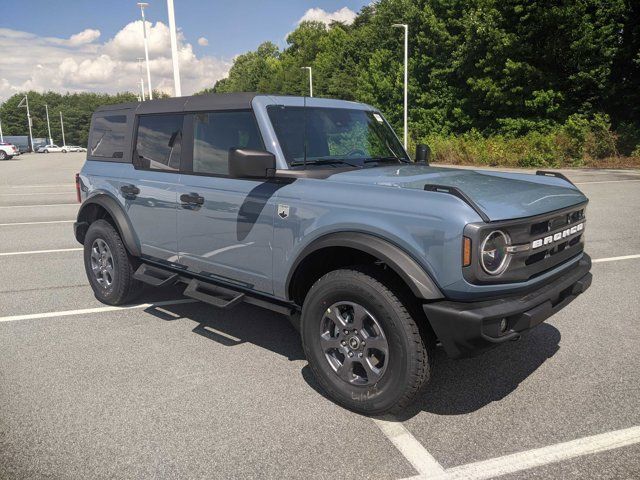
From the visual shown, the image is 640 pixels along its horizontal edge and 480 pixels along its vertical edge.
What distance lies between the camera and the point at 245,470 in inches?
106

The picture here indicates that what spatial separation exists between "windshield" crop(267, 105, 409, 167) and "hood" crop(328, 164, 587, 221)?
0.27 metres

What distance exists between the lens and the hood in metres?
2.99

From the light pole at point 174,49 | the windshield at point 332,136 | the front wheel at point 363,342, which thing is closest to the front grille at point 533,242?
the front wheel at point 363,342

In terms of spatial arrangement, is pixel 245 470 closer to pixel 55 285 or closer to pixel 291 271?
pixel 291 271

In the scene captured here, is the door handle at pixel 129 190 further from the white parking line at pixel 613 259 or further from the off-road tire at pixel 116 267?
the white parking line at pixel 613 259

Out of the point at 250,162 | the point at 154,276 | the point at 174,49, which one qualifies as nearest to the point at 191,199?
the point at 154,276

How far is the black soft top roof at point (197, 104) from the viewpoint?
4.01 meters

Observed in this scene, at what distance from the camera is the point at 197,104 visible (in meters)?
4.33

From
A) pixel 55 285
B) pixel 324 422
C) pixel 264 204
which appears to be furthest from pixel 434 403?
pixel 55 285

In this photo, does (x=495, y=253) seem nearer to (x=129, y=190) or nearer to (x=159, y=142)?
(x=159, y=142)

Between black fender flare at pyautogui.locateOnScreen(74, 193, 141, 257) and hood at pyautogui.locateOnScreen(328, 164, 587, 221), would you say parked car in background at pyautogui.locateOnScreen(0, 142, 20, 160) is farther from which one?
hood at pyautogui.locateOnScreen(328, 164, 587, 221)

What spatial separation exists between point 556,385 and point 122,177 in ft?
13.3

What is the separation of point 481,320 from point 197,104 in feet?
9.43

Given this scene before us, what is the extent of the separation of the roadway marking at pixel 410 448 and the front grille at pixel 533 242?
3.15 feet
